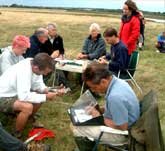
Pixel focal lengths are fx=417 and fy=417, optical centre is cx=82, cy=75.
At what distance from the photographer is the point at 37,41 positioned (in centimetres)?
665

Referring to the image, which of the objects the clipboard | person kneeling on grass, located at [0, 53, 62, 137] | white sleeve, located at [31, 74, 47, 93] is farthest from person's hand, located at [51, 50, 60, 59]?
the clipboard

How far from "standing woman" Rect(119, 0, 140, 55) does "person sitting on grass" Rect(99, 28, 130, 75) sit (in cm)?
80

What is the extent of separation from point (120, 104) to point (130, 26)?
143 inches

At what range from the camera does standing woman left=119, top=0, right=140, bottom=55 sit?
6.82m

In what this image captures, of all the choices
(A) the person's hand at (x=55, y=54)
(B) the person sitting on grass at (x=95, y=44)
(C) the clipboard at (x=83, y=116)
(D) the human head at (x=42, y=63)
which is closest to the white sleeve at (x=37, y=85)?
(D) the human head at (x=42, y=63)

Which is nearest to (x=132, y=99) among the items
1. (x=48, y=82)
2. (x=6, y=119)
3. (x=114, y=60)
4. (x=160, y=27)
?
(x=6, y=119)

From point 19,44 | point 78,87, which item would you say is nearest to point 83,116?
point 19,44

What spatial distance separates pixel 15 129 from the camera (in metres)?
4.64

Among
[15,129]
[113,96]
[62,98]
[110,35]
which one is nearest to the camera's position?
[113,96]

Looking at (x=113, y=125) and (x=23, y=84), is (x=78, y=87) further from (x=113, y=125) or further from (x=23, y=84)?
(x=113, y=125)

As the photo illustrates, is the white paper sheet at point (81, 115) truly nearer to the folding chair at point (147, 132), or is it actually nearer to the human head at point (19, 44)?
the folding chair at point (147, 132)

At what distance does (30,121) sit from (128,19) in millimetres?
2771

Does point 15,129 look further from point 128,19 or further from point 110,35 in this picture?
point 128,19

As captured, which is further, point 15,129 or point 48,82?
point 48,82
